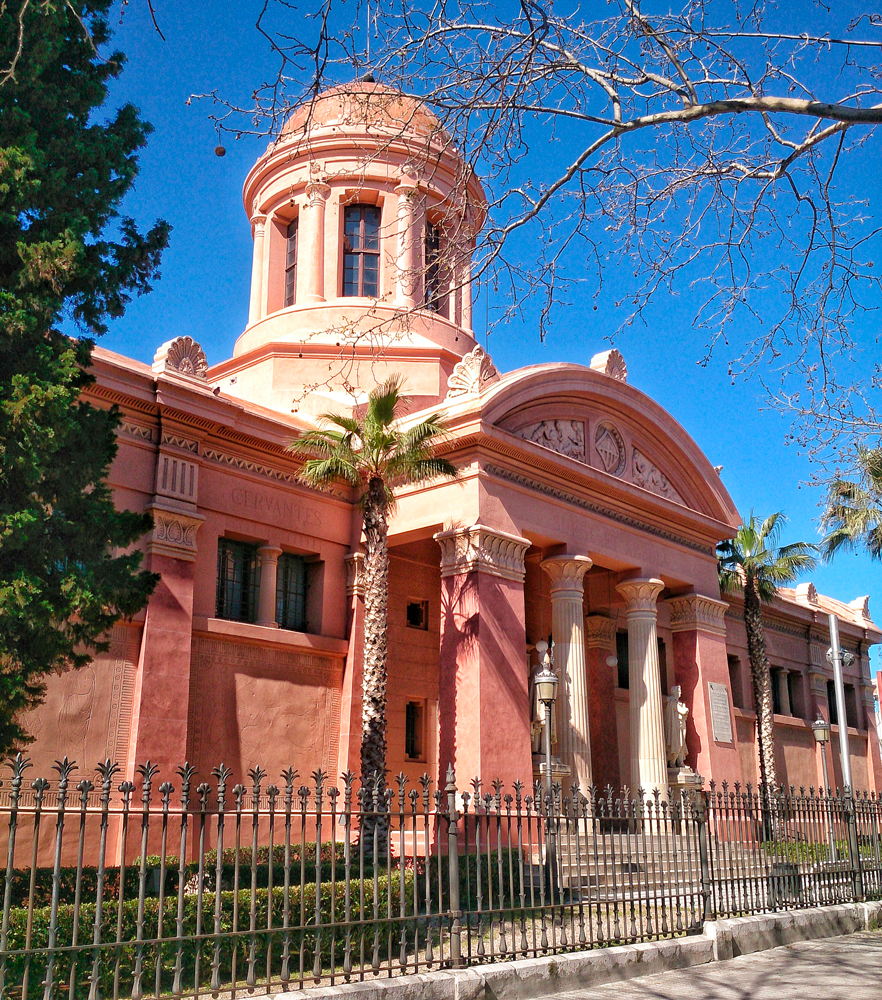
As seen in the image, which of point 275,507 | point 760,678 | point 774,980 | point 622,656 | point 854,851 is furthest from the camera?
point 760,678

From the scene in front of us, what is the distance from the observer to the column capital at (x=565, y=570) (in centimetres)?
1859

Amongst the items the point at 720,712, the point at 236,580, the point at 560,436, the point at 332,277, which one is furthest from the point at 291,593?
the point at 720,712

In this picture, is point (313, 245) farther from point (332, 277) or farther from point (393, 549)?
point (393, 549)

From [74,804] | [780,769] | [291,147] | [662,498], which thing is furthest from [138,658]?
[780,769]

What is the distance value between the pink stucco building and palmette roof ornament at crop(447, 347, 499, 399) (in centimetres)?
5

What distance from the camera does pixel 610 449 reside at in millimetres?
20625

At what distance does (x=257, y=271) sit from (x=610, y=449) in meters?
9.63

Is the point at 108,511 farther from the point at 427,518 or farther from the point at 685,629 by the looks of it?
the point at 685,629

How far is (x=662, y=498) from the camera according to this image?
67.8 ft

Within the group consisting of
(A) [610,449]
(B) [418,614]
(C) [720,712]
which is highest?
(A) [610,449]

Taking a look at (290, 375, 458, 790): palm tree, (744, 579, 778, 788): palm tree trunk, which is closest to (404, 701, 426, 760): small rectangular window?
(290, 375, 458, 790): palm tree

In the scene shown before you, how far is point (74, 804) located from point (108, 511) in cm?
543

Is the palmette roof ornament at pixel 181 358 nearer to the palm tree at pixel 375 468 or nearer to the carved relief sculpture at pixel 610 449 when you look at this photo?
the palm tree at pixel 375 468

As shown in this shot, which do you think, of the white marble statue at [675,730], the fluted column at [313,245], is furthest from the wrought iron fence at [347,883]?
the fluted column at [313,245]
